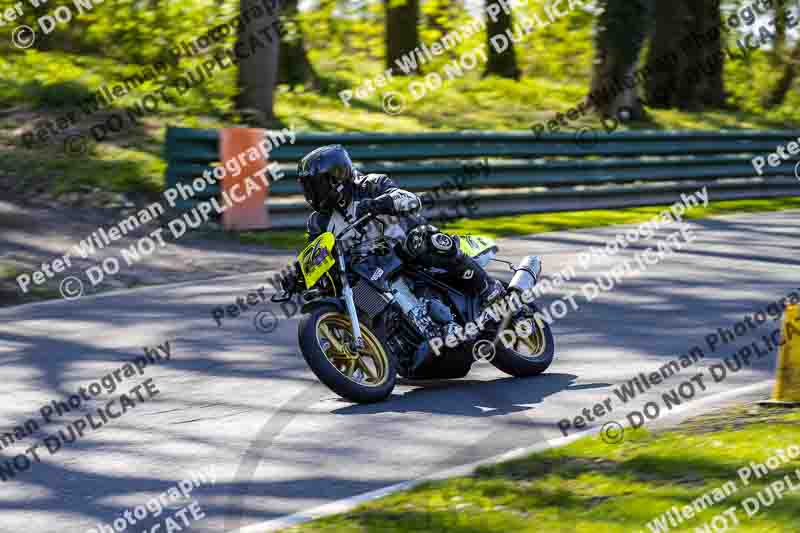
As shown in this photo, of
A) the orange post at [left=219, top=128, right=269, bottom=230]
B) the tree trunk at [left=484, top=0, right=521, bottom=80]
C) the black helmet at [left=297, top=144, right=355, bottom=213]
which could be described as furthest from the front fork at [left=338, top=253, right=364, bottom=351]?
the tree trunk at [left=484, top=0, right=521, bottom=80]

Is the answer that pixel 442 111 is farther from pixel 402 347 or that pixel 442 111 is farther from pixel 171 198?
pixel 402 347

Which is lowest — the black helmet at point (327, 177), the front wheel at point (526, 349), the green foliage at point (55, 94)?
the front wheel at point (526, 349)

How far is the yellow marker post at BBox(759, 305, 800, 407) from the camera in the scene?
24.1ft

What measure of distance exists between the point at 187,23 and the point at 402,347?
54.9ft

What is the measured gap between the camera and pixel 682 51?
31.8 metres

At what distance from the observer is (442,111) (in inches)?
1032

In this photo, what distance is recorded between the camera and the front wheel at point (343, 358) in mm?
7523

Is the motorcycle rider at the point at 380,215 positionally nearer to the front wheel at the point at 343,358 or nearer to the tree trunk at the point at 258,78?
the front wheel at the point at 343,358

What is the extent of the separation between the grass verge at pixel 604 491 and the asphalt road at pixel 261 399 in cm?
45

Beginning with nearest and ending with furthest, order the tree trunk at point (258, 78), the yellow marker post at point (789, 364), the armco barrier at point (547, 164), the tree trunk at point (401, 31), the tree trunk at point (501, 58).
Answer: the yellow marker post at point (789, 364) < the armco barrier at point (547, 164) < the tree trunk at point (258, 78) < the tree trunk at point (401, 31) < the tree trunk at point (501, 58)

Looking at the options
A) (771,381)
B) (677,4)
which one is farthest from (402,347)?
(677,4)

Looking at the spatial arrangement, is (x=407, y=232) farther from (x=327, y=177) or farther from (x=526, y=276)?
(x=526, y=276)

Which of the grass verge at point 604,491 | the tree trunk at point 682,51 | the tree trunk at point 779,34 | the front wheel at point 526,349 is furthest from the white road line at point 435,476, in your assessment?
the tree trunk at point 779,34

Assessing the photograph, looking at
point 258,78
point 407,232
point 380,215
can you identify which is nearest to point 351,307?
point 380,215
